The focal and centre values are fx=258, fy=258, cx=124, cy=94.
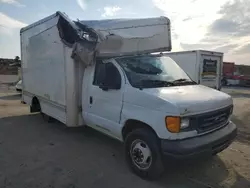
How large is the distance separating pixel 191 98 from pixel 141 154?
128 centimetres

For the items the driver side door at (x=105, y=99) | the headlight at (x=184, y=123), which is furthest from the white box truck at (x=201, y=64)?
the headlight at (x=184, y=123)

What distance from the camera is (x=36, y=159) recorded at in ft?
17.2

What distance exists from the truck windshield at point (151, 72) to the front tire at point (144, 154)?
0.90m

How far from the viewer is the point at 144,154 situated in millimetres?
4363

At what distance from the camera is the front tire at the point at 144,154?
4.16 meters

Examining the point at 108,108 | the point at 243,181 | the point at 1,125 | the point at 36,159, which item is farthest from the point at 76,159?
the point at 1,125

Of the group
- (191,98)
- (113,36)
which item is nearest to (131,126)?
(191,98)

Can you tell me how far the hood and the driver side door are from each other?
30.5 inches

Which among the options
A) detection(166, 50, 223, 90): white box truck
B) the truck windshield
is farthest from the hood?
detection(166, 50, 223, 90): white box truck

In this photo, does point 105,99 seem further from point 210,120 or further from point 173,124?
point 210,120

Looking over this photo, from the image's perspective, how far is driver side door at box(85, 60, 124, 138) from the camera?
4.97m

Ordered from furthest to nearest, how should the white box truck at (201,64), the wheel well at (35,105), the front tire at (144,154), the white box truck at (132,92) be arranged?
the white box truck at (201,64)
the wheel well at (35,105)
the front tire at (144,154)
the white box truck at (132,92)

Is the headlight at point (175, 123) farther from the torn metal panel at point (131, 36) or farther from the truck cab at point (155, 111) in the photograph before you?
the torn metal panel at point (131, 36)

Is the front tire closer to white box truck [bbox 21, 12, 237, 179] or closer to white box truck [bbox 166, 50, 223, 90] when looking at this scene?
white box truck [bbox 21, 12, 237, 179]
